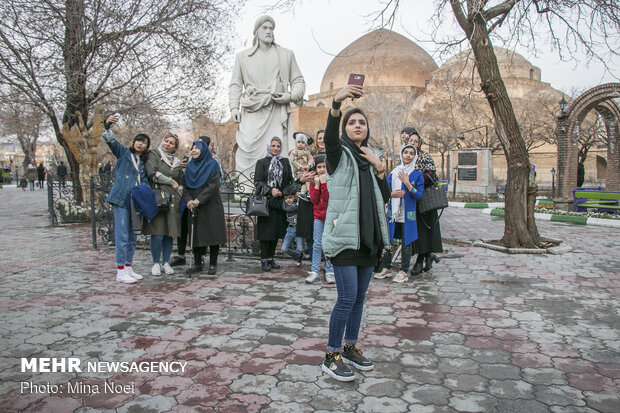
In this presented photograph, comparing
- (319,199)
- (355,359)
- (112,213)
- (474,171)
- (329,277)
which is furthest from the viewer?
(474,171)

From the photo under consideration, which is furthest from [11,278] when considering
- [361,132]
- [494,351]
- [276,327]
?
[494,351]

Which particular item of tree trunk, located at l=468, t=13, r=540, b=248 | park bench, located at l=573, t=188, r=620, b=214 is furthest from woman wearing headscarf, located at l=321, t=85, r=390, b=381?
park bench, located at l=573, t=188, r=620, b=214

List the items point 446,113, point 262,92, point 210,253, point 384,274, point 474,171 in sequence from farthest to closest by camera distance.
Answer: point 446,113, point 474,171, point 262,92, point 210,253, point 384,274

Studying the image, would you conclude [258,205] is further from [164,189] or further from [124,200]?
[124,200]

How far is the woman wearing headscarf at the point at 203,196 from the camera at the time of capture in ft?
19.2

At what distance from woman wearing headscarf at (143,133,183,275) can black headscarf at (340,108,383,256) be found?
3474mm

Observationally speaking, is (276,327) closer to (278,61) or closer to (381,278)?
(381,278)

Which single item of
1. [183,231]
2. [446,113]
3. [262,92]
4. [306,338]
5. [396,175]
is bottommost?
[306,338]

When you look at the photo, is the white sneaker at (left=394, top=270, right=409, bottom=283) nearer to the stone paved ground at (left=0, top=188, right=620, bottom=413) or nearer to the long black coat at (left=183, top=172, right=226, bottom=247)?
the stone paved ground at (left=0, top=188, right=620, bottom=413)

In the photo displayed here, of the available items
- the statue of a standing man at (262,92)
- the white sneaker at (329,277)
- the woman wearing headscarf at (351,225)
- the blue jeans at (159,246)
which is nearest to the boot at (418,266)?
the white sneaker at (329,277)

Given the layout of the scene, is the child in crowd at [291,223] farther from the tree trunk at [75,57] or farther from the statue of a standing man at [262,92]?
the tree trunk at [75,57]

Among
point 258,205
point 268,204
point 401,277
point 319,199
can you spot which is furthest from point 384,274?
point 258,205

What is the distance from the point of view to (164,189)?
19.7 feet

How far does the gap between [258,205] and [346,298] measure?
3.08m
